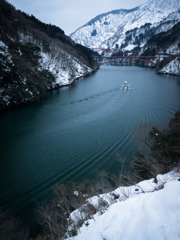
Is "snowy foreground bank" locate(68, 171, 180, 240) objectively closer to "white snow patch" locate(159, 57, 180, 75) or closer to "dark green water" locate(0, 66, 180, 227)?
"dark green water" locate(0, 66, 180, 227)

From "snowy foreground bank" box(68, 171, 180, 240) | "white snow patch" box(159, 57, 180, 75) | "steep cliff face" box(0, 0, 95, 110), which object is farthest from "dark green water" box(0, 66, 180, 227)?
"white snow patch" box(159, 57, 180, 75)

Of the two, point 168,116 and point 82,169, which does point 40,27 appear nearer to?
point 168,116

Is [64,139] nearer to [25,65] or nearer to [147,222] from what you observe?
[147,222]

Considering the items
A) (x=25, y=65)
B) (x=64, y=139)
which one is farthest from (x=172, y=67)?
(x=64, y=139)

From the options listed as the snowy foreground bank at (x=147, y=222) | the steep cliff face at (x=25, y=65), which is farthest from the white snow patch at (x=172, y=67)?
the snowy foreground bank at (x=147, y=222)

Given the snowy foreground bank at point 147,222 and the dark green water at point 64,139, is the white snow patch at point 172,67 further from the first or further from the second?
the snowy foreground bank at point 147,222

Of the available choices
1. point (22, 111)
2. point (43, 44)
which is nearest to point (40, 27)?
point (43, 44)
